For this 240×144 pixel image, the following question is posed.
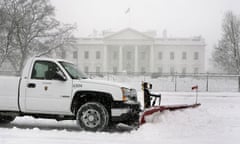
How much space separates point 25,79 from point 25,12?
28760 millimetres

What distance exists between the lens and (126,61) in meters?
72.1

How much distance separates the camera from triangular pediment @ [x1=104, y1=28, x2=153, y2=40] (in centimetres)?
6938

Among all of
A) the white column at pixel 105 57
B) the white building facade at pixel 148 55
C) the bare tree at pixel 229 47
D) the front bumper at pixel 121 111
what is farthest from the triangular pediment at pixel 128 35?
the front bumper at pixel 121 111

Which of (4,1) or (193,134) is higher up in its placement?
(4,1)

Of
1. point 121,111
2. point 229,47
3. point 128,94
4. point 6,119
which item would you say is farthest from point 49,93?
point 229,47

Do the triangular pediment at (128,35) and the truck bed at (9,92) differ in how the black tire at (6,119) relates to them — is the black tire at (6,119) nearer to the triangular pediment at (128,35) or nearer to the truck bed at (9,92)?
the truck bed at (9,92)

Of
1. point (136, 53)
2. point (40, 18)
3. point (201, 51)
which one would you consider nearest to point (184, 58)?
point (201, 51)

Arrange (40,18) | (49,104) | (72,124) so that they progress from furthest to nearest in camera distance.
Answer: (40,18), (72,124), (49,104)

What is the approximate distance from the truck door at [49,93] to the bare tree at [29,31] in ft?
85.0

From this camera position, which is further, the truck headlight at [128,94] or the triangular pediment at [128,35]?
the triangular pediment at [128,35]

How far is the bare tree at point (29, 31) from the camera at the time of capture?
1352 inches

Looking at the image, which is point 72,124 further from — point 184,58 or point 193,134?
point 184,58

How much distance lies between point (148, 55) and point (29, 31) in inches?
1581

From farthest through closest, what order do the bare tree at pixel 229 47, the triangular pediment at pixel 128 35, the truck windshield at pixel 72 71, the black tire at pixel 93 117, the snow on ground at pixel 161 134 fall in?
the triangular pediment at pixel 128 35
the bare tree at pixel 229 47
the truck windshield at pixel 72 71
the black tire at pixel 93 117
the snow on ground at pixel 161 134
